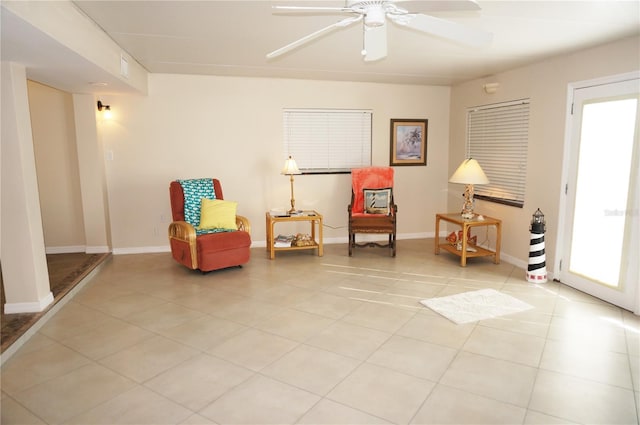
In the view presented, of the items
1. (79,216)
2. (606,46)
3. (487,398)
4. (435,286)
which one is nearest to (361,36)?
(606,46)

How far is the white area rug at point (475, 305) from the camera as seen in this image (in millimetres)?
3459

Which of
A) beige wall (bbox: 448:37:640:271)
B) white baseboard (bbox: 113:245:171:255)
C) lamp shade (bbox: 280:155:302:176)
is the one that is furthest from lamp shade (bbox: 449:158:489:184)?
white baseboard (bbox: 113:245:171:255)

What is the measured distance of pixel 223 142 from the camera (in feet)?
18.3

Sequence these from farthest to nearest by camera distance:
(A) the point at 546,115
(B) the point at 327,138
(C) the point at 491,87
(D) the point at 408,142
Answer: (D) the point at 408,142 < (B) the point at 327,138 < (C) the point at 491,87 < (A) the point at 546,115

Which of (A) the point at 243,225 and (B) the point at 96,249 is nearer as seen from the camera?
(A) the point at 243,225

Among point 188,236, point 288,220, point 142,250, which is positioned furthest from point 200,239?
point 142,250

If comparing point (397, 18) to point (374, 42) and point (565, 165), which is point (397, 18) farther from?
point (565, 165)

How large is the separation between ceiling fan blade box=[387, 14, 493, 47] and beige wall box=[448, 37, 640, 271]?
6.97 feet

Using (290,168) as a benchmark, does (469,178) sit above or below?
below

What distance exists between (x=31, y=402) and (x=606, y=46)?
16.6 feet

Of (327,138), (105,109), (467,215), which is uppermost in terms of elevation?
(105,109)

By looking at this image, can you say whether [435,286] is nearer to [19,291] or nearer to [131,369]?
[131,369]

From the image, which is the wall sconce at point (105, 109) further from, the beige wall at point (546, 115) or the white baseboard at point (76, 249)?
the beige wall at point (546, 115)

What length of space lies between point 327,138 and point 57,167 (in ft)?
11.5
